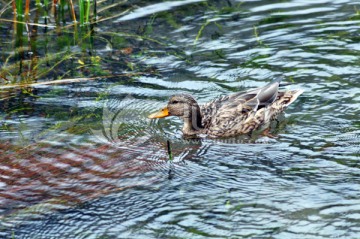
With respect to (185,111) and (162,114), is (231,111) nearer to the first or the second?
(185,111)

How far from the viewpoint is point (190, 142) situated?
918cm

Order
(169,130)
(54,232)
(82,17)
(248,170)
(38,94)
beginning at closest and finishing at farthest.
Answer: (54,232), (248,170), (169,130), (38,94), (82,17)

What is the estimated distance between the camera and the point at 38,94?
10.3 metres

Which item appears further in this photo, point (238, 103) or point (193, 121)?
point (238, 103)

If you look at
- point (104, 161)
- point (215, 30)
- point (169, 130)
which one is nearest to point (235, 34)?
point (215, 30)

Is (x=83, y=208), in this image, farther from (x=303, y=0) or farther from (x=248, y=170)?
(x=303, y=0)

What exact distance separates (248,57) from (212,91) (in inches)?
35.9

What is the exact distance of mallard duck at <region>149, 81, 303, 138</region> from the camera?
9359 millimetres

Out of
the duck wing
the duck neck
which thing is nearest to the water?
the duck neck

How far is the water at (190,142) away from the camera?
7.20m

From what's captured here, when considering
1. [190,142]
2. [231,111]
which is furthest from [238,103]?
[190,142]

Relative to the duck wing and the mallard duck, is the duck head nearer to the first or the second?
the mallard duck

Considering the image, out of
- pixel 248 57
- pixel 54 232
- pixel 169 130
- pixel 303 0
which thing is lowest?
pixel 54 232

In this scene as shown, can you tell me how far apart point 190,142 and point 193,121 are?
328 millimetres
